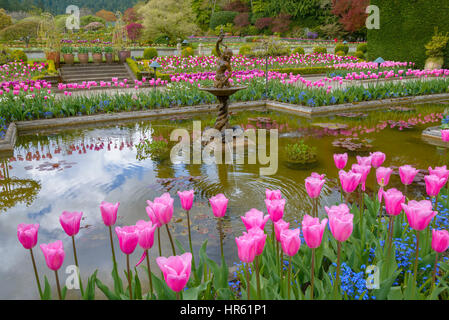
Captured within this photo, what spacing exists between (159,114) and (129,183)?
557 cm

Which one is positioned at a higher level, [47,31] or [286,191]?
[47,31]

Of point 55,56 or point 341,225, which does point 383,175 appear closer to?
point 341,225

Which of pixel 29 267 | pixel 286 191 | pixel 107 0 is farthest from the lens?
pixel 107 0

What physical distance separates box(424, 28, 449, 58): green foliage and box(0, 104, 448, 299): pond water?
12566mm

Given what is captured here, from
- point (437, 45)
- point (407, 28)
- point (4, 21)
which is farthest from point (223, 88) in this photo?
point (4, 21)

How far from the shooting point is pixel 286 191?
4691mm

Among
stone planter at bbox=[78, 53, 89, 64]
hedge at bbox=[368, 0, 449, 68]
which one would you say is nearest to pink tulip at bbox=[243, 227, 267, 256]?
stone planter at bbox=[78, 53, 89, 64]

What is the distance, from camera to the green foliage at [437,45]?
62.2 ft

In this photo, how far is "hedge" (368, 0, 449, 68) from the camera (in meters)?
19.1

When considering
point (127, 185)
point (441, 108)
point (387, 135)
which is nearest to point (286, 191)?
point (127, 185)

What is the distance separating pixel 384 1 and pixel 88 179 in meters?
21.6

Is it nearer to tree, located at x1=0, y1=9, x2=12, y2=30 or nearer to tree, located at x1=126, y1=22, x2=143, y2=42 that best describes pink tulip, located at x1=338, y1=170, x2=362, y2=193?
tree, located at x1=126, y1=22, x2=143, y2=42

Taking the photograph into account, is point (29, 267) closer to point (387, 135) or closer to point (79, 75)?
point (387, 135)
